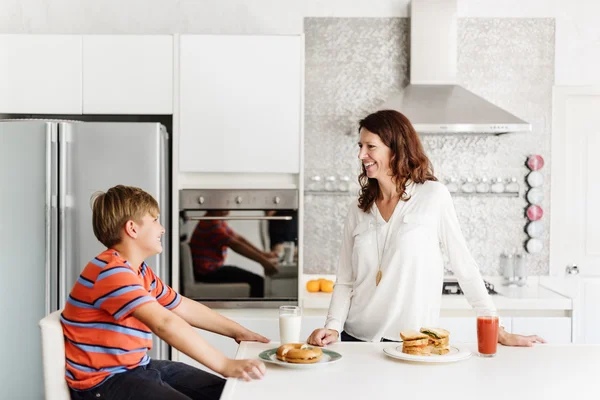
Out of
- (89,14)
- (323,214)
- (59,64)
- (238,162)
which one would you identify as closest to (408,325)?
(238,162)

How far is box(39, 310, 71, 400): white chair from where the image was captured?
1697 millimetres

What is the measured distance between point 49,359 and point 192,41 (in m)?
2.00

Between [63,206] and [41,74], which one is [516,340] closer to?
[63,206]

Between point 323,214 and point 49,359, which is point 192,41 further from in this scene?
point 49,359

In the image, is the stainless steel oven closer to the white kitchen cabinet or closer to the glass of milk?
the glass of milk

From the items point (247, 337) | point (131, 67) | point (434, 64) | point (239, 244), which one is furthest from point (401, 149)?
point (131, 67)

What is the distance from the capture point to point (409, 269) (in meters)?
2.06

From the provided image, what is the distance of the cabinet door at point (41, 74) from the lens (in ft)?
10.9

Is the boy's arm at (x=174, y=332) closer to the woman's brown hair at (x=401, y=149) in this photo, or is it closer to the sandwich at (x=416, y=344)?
the sandwich at (x=416, y=344)

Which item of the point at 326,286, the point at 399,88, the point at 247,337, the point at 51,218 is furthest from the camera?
the point at 399,88

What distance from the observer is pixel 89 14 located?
3.79 meters

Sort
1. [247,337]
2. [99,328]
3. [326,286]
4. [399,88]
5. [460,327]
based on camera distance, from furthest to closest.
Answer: [399,88]
[326,286]
[460,327]
[247,337]
[99,328]

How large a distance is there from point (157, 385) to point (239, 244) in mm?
1623

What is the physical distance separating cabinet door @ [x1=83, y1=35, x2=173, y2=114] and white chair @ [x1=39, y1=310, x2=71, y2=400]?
5.90 ft
